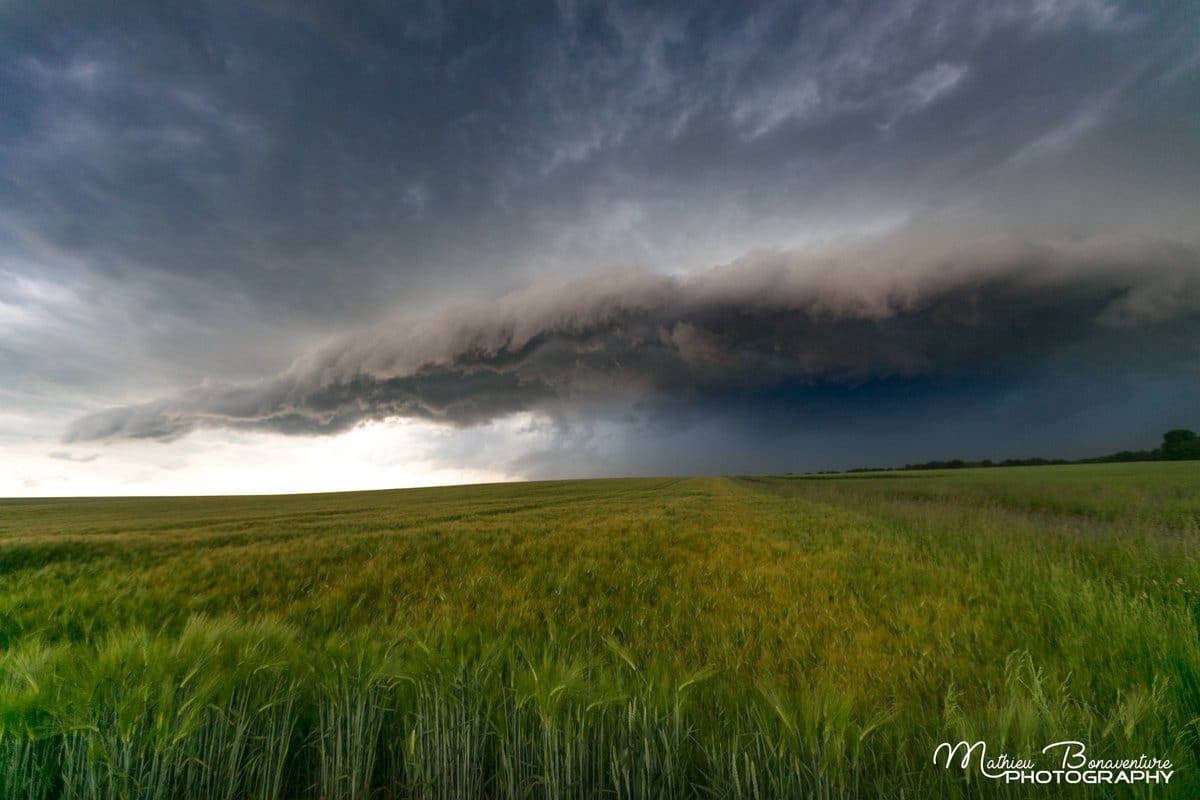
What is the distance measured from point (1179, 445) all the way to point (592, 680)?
134 meters

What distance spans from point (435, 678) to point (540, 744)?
2.10 ft

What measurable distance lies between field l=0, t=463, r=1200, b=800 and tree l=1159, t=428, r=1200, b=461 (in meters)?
120

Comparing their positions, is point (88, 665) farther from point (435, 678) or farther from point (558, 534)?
point (558, 534)

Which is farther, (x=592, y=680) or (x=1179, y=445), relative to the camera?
(x=1179, y=445)

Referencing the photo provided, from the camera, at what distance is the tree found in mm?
81350

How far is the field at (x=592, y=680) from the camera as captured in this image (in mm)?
1965

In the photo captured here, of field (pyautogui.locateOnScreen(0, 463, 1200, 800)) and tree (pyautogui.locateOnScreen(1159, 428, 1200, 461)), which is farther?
tree (pyautogui.locateOnScreen(1159, 428, 1200, 461))

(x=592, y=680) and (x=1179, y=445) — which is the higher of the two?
(x=592, y=680)

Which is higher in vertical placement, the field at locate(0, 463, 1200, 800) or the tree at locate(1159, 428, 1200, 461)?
the field at locate(0, 463, 1200, 800)

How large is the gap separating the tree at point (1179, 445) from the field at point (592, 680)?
120m

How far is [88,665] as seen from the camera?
7.61ft

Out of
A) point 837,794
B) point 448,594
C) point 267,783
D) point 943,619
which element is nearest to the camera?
point 837,794

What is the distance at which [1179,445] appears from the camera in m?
84.6

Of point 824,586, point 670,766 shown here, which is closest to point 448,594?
point 670,766
